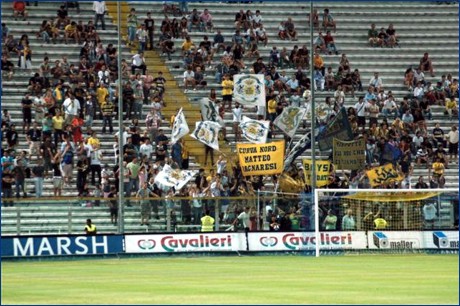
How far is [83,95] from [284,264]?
19151 millimetres

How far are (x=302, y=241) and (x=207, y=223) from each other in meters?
3.29

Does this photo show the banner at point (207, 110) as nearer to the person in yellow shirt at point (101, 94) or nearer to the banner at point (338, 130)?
the person in yellow shirt at point (101, 94)

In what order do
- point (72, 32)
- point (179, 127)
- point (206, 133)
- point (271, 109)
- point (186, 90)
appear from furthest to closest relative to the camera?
point (72, 32) → point (186, 90) → point (271, 109) → point (206, 133) → point (179, 127)

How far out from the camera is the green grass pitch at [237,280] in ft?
84.2

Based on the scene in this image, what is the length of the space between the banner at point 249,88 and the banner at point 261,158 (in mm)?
4392

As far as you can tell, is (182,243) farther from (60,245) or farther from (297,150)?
(297,150)

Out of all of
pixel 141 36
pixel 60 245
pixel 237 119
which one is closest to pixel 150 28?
pixel 141 36

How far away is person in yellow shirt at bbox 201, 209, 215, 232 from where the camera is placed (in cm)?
4678

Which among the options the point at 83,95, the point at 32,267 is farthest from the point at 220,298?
the point at 83,95

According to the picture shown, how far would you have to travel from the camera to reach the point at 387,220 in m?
47.4

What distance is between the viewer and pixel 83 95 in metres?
56.2

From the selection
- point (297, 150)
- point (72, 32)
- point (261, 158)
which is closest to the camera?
point (261, 158)

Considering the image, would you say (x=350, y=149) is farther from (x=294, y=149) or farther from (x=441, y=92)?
(x=441, y=92)

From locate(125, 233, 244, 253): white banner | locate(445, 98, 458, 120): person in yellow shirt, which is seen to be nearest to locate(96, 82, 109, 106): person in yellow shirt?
locate(125, 233, 244, 253): white banner
